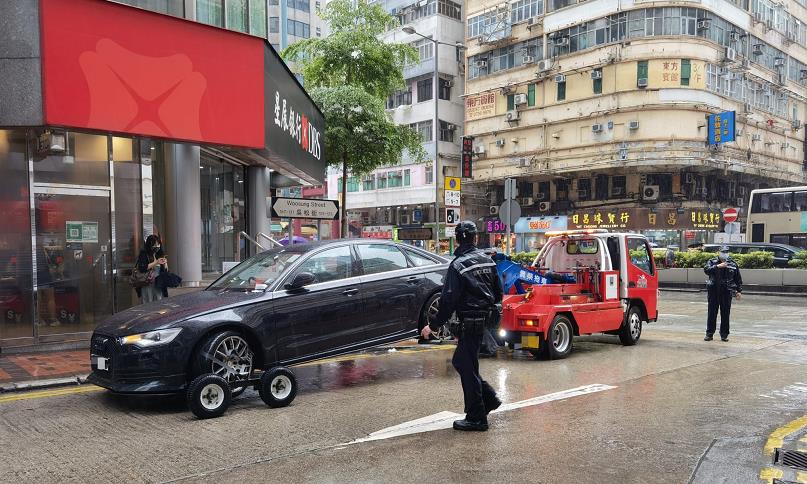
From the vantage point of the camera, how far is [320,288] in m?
7.00

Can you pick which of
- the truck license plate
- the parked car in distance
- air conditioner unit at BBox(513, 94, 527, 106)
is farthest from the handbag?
air conditioner unit at BBox(513, 94, 527, 106)

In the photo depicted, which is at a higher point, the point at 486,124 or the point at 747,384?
the point at 486,124

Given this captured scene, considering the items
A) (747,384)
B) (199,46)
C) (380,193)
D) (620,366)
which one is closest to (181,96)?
(199,46)

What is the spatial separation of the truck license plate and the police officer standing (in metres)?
3.90

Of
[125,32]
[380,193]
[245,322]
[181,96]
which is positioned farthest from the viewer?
[380,193]

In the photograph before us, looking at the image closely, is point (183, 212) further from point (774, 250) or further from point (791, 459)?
point (774, 250)

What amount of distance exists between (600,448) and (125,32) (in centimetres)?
848

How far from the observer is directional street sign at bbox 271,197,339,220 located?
1152 centimetres

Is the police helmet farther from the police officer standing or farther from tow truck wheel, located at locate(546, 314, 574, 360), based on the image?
the police officer standing

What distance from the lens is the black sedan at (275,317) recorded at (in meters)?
5.93

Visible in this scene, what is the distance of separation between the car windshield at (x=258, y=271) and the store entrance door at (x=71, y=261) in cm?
402

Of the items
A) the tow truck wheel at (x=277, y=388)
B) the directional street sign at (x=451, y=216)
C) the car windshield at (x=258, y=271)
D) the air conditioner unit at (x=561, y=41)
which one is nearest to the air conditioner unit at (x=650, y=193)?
the air conditioner unit at (x=561, y=41)

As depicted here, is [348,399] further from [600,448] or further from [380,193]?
[380,193]

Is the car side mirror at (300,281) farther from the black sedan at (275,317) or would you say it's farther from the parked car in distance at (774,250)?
the parked car in distance at (774,250)
